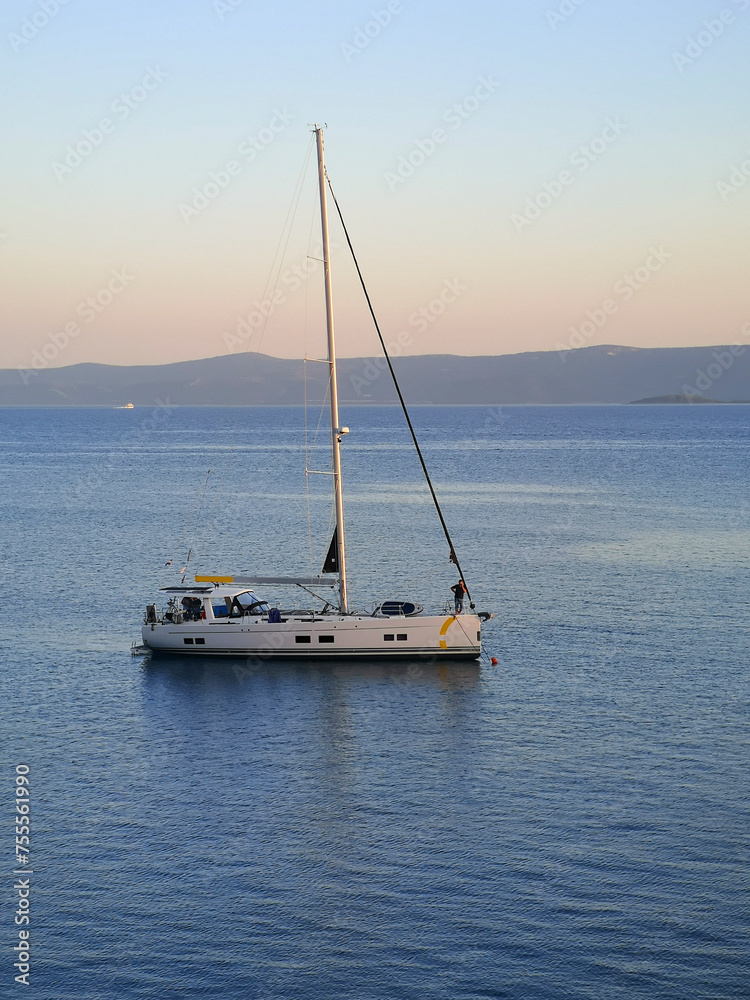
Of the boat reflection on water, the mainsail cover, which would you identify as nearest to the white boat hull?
the boat reflection on water

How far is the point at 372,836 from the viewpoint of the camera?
32.2 metres

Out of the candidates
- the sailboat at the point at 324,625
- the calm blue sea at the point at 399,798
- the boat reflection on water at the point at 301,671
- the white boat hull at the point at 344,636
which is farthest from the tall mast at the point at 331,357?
the calm blue sea at the point at 399,798

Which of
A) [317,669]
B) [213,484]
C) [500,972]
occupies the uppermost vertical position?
[213,484]

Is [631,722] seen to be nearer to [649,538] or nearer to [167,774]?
[167,774]

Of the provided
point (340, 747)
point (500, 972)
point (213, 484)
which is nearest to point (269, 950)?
point (500, 972)

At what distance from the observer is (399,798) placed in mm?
34656

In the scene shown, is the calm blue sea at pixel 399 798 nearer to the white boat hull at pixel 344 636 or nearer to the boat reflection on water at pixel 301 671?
the boat reflection on water at pixel 301 671

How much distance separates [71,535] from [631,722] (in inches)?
2316

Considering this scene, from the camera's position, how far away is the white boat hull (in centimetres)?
4869

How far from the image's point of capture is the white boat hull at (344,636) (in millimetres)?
48688

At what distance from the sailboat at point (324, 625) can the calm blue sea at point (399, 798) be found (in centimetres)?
122

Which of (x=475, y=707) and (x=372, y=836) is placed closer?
(x=372, y=836)

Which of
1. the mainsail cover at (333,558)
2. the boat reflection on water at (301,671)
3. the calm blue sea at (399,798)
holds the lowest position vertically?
the calm blue sea at (399,798)

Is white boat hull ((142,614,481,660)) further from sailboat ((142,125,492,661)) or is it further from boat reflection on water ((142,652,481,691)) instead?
boat reflection on water ((142,652,481,691))
